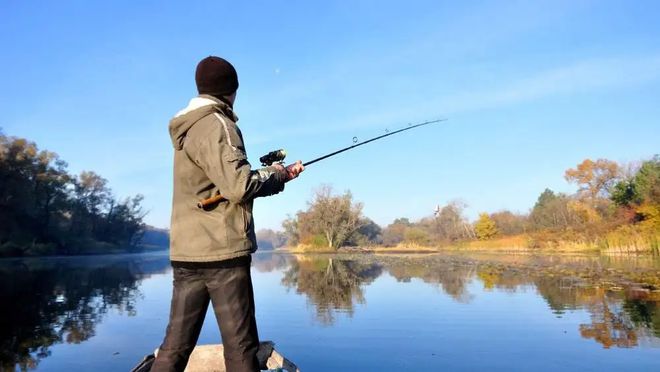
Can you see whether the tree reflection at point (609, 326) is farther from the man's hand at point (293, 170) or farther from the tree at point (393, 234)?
Result: the tree at point (393, 234)

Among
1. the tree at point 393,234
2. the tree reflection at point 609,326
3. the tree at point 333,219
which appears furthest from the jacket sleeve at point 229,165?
the tree at point 393,234

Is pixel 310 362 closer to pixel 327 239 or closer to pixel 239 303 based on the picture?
pixel 239 303

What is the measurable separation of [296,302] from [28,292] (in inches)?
302

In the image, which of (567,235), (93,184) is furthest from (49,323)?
(93,184)

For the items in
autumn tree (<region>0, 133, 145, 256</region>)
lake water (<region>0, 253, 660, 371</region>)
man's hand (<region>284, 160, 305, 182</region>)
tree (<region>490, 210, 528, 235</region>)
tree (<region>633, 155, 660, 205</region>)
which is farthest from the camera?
tree (<region>490, 210, 528, 235</region>)

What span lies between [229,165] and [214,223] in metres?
0.34

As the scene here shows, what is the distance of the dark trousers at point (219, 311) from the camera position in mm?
2602

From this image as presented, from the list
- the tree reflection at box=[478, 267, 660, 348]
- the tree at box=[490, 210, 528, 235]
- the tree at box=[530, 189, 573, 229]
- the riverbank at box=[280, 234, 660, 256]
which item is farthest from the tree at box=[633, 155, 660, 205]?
the tree reflection at box=[478, 267, 660, 348]

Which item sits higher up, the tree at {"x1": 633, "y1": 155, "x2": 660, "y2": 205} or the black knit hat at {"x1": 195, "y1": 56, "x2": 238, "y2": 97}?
the tree at {"x1": 633, "y1": 155, "x2": 660, "y2": 205}

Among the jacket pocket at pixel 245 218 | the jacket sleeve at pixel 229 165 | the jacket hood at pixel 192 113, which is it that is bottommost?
the jacket pocket at pixel 245 218

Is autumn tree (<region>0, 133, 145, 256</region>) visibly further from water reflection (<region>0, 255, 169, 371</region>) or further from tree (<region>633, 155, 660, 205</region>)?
tree (<region>633, 155, 660, 205</region>)

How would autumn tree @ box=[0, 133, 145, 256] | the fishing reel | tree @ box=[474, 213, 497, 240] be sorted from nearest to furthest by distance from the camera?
the fishing reel → autumn tree @ box=[0, 133, 145, 256] → tree @ box=[474, 213, 497, 240]

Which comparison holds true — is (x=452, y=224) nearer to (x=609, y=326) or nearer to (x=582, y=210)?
(x=582, y=210)

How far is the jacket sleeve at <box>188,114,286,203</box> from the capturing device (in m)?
2.48
